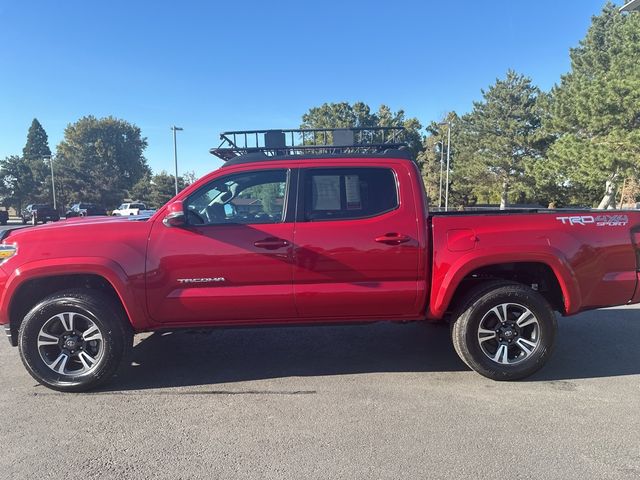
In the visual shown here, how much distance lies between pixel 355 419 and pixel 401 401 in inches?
18.8

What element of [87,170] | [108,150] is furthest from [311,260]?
[108,150]

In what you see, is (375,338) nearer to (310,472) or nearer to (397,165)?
(397,165)

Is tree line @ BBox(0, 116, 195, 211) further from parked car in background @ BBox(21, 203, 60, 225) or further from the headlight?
the headlight

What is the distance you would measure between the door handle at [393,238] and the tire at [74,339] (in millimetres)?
2308

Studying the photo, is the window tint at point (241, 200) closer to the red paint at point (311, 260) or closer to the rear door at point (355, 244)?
the red paint at point (311, 260)

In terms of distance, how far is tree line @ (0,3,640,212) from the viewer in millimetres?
20016

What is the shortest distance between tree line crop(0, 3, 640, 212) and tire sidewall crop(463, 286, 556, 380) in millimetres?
3027

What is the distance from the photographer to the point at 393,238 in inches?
144

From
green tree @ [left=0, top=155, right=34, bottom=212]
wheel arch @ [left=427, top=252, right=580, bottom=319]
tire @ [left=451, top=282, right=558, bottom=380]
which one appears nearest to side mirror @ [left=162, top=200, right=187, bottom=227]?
wheel arch @ [left=427, top=252, right=580, bottom=319]

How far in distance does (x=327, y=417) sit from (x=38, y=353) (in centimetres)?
247

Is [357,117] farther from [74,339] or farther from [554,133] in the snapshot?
[74,339]

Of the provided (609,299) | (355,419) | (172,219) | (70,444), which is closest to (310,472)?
(355,419)

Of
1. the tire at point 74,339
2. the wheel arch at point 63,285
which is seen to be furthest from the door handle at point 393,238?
the tire at point 74,339

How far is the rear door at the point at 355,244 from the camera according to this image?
3631mm
